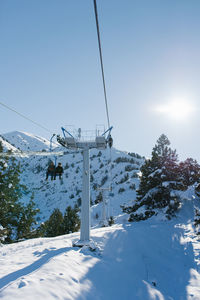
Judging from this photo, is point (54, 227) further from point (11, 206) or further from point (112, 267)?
point (112, 267)

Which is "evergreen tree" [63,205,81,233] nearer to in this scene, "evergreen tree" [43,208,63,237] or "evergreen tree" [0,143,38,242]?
"evergreen tree" [43,208,63,237]

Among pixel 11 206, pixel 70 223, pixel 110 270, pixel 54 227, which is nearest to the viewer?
pixel 110 270

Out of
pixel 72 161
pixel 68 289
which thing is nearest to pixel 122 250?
pixel 68 289

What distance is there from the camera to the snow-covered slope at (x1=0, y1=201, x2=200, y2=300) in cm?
566

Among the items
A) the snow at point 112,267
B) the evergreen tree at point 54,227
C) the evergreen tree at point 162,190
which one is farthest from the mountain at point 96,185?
the snow at point 112,267

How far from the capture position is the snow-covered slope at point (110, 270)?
18.6 ft

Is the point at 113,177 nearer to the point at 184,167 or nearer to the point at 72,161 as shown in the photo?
the point at 72,161

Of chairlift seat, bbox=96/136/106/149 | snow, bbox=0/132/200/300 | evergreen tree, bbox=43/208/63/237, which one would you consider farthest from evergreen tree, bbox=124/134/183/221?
evergreen tree, bbox=43/208/63/237

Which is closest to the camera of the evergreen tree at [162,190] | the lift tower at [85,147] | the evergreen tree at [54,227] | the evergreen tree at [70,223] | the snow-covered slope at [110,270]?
the snow-covered slope at [110,270]

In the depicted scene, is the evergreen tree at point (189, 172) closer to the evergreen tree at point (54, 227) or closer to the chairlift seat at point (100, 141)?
the chairlift seat at point (100, 141)

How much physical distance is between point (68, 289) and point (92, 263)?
10.3 ft

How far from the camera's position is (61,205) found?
10350cm

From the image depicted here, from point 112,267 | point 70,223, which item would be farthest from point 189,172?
point 70,223

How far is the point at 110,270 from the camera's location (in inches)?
343
